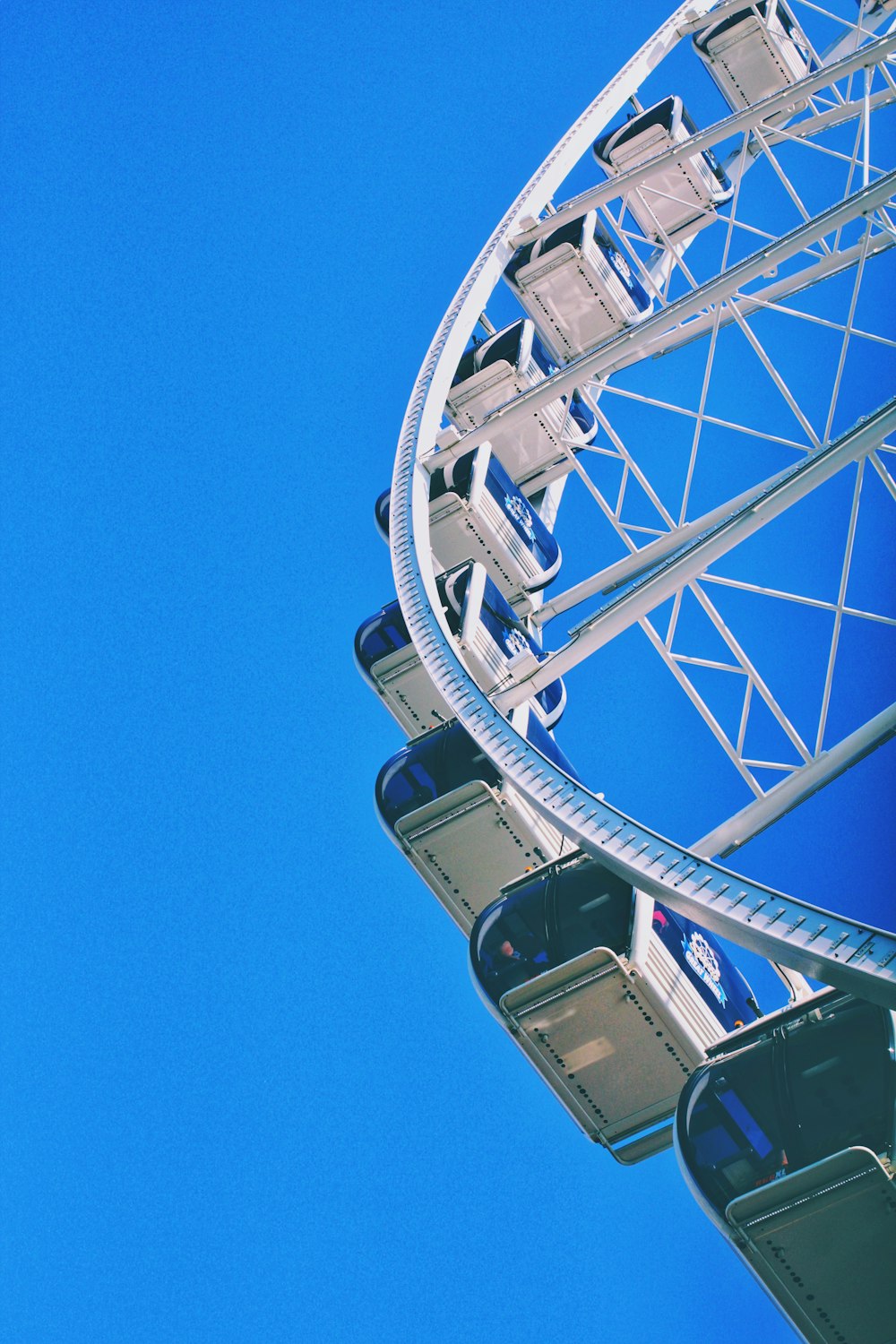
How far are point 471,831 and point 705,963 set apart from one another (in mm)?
2043

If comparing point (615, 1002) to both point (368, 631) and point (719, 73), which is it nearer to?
point (368, 631)

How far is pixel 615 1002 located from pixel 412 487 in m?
5.02

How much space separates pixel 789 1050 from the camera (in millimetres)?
7785

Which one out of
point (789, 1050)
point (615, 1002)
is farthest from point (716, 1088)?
point (615, 1002)

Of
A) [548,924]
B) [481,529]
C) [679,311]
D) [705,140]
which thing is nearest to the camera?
[548,924]

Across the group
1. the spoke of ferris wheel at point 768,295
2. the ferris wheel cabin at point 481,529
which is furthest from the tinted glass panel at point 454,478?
the spoke of ferris wheel at point 768,295

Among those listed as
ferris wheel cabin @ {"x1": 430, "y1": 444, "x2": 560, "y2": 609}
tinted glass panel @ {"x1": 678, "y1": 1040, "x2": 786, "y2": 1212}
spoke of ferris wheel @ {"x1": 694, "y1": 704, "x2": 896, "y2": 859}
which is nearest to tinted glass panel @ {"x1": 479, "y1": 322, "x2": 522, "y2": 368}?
ferris wheel cabin @ {"x1": 430, "y1": 444, "x2": 560, "y2": 609}

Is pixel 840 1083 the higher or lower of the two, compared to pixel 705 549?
lower

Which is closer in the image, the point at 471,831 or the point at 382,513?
the point at 471,831

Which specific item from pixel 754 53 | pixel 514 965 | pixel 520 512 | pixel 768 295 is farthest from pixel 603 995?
pixel 754 53

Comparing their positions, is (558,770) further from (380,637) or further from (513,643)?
(380,637)

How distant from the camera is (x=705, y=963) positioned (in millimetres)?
9914

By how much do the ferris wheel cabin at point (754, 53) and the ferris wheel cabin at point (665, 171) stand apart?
2.94 feet

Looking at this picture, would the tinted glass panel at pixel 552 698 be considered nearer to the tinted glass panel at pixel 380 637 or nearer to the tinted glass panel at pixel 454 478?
the tinted glass panel at pixel 380 637
